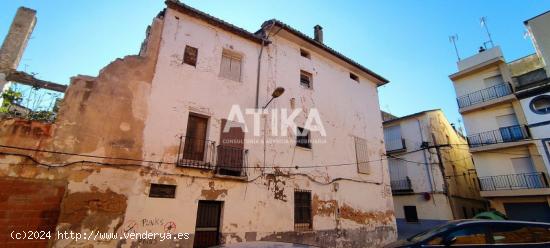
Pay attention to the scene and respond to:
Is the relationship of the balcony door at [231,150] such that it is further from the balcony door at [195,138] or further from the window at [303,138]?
the window at [303,138]

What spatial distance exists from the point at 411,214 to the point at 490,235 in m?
14.6

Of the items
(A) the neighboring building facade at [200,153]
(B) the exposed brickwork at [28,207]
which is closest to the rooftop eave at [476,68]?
(A) the neighboring building facade at [200,153]

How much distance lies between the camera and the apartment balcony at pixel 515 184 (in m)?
14.3

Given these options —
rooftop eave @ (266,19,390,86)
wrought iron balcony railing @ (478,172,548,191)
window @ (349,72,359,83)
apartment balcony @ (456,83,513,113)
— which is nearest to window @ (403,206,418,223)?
wrought iron balcony railing @ (478,172,548,191)

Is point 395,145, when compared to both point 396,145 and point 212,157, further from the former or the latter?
point 212,157

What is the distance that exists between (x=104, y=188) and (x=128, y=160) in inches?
35.3

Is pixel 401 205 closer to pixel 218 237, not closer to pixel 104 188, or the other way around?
pixel 218 237

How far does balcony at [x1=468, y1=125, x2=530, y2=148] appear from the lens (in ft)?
51.0

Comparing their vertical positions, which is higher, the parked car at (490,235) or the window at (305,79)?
the window at (305,79)

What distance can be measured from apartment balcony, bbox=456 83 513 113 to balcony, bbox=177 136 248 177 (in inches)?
656

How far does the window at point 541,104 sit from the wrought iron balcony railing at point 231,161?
675 inches

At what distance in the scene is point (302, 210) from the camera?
10352mm

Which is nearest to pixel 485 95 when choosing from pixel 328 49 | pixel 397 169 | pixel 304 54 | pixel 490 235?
pixel 397 169

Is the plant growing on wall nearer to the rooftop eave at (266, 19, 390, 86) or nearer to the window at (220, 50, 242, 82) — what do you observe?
the window at (220, 50, 242, 82)
